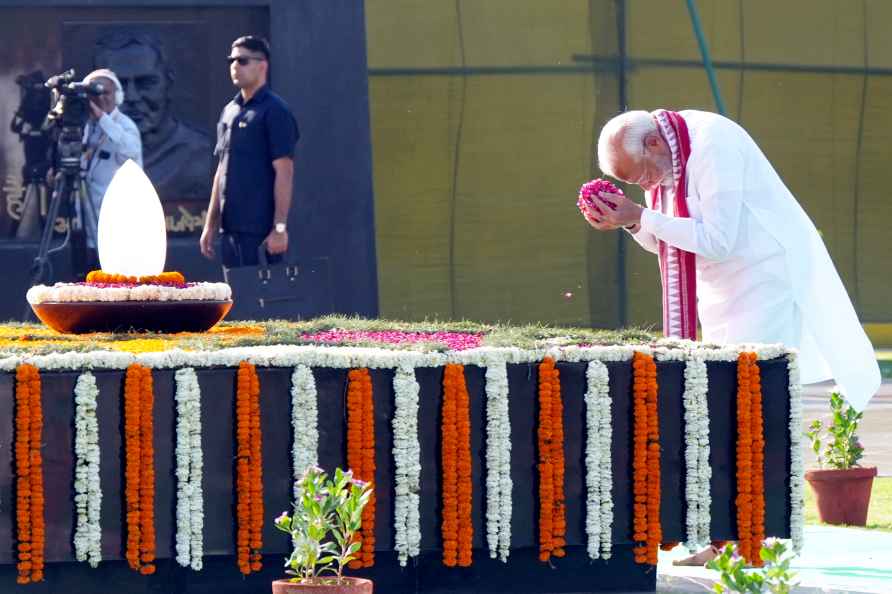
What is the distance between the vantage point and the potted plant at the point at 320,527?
4906 mm

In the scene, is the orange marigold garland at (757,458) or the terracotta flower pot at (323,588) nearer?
the terracotta flower pot at (323,588)

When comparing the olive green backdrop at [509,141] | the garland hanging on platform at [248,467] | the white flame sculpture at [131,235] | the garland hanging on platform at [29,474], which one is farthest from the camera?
the olive green backdrop at [509,141]

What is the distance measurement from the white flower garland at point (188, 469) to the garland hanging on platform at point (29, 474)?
0.38 metres

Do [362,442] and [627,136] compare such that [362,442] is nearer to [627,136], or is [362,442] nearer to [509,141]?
[627,136]

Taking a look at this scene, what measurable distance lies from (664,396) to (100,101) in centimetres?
773

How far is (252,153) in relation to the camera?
35.5 feet

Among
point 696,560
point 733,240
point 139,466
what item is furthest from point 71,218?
point 139,466

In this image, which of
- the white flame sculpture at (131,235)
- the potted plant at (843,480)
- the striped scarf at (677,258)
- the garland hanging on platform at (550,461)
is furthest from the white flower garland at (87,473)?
the potted plant at (843,480)

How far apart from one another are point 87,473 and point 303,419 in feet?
2.05

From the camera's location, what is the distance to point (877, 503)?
8.59 metres

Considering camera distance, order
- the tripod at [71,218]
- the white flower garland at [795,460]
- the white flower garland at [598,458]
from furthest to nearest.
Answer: the tripod at [71,218]
the white flower garland at [795,460]
the white flower garland at [598,458]

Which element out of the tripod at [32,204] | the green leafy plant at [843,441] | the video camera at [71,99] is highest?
the video camera at [71,99]

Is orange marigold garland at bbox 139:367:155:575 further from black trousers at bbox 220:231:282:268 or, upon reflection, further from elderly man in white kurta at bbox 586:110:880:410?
black trousers at bbox 220:231:282:268

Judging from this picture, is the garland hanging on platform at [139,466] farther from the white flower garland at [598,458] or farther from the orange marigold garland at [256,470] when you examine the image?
the white flower garland at [598,458]
